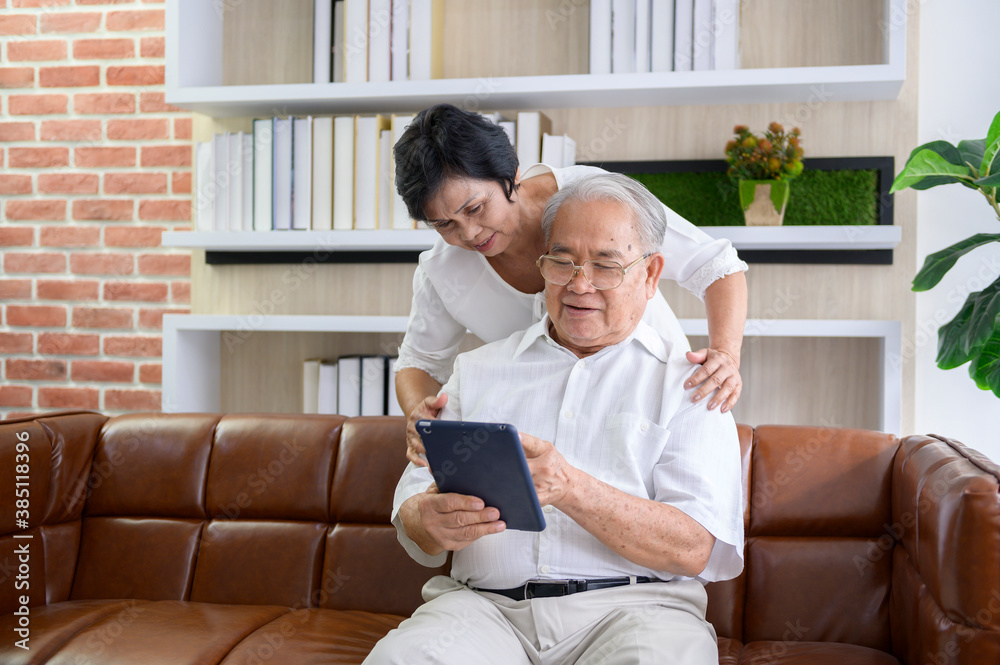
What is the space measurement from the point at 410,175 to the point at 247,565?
1.02 metres

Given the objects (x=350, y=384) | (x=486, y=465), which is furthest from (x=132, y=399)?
(x=486, y=465)

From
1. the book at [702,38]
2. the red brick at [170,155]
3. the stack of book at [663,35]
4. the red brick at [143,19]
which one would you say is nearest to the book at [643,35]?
the stack of book at [663,35]

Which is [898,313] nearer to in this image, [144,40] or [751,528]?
[751,528]

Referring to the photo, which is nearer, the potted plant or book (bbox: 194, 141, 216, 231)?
the potted plant

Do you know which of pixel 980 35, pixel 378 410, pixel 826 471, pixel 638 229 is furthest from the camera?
pixel 378 410

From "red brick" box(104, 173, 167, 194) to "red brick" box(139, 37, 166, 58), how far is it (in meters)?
0.45

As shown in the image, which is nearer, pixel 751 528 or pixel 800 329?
pixel 751 528

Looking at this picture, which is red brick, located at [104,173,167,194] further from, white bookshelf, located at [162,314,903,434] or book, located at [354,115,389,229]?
book, located at [354,115,389,229]

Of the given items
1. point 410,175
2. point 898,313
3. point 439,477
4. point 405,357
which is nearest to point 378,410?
point 405,357

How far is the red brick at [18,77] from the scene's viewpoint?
10.0 feet

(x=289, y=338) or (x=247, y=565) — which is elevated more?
(x=289, y=338)

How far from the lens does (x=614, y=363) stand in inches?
59.4

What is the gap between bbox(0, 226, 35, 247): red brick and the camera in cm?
310

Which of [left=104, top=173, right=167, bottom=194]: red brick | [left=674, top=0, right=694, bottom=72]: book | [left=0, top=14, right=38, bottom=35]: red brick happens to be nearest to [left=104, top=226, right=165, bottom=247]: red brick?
[left=104, top=173, right=167, bottom=194]: red brick
